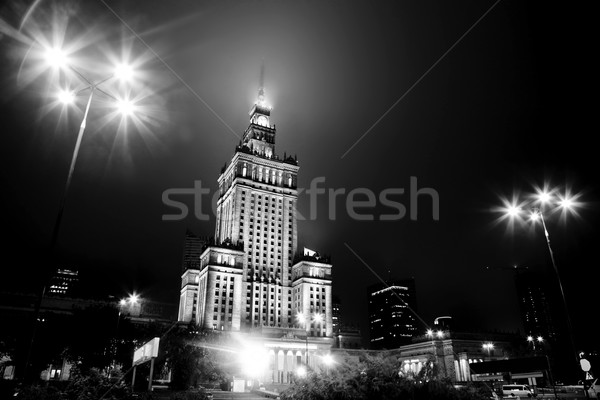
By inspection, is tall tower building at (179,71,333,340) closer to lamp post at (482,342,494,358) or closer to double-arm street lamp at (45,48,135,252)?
lamp post at (482,342,494,358)

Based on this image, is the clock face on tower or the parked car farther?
the clock face on tower

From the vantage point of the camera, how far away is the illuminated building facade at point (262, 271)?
323 ft

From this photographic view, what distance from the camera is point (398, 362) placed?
54.3 feet

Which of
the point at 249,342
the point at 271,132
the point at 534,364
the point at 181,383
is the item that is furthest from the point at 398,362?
the point at 271,132

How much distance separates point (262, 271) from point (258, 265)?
2.07m

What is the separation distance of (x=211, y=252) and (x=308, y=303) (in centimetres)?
3079

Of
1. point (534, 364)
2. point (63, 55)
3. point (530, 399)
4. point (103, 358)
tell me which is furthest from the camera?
point (103, 358)

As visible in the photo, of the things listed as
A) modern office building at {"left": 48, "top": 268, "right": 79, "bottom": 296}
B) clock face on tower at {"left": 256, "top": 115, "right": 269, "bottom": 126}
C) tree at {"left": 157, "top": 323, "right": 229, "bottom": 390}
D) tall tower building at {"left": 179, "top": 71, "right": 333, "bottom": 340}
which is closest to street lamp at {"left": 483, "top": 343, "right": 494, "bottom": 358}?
tall tower building at {"left": 179, "top": 71, "right": 333, "bottom": 340}

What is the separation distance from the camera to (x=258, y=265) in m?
109

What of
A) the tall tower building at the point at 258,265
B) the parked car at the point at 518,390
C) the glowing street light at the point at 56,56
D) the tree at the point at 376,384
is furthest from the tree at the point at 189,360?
the glowing street light at the point at 56,56

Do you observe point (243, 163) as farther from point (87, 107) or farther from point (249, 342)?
point (87, 107)

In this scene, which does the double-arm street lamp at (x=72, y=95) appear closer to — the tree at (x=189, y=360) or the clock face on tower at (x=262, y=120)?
the tree at (x=189, y=360)

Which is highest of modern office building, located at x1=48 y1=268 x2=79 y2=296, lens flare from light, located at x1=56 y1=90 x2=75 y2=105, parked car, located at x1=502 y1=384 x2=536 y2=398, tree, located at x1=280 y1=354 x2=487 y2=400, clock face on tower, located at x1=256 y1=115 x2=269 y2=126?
clock face on tower, located at x1=256 y1=115 x2=269 y2=126

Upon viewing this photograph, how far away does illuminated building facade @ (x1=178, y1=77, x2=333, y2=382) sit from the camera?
323ft
